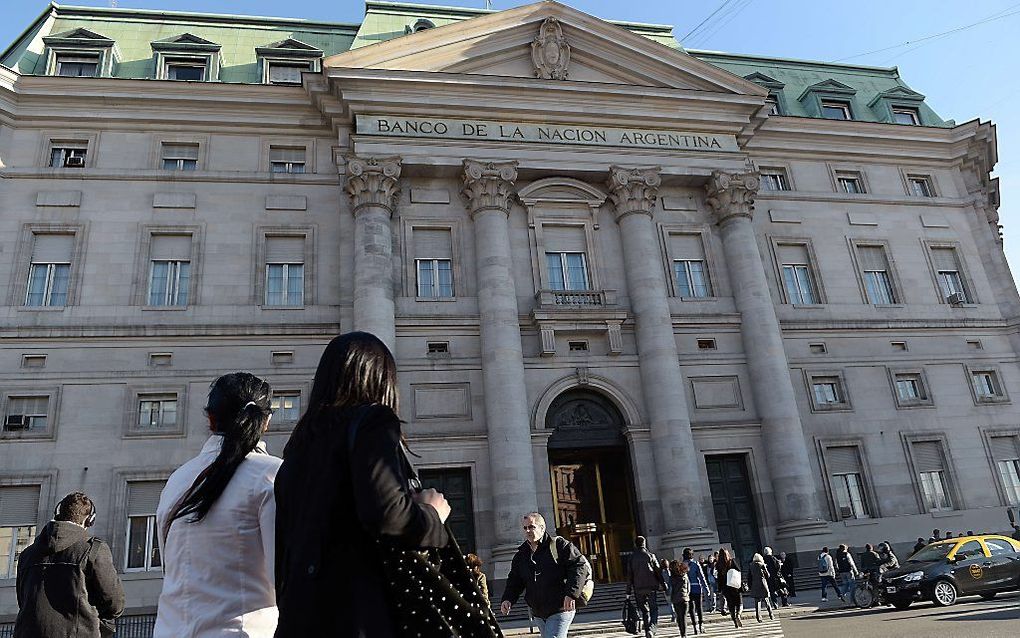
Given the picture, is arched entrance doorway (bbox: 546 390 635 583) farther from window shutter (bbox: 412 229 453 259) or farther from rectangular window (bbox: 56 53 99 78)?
rectangular window (bbox: 56 53 99 78)

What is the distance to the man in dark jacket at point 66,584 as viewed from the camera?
16.6 feet

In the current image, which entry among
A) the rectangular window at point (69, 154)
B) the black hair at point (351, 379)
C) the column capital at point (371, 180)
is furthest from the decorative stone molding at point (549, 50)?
the black hair at point (351, 379)

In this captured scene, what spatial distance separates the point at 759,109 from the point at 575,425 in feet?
49.1

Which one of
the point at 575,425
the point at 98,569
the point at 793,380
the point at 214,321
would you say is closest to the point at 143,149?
the point at 214,321

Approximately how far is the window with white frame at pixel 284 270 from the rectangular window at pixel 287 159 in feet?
9.45

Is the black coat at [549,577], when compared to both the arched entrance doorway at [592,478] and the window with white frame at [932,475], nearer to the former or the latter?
the arched entrance doorway at [592,478]

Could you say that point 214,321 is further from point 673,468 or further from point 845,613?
point 845,613

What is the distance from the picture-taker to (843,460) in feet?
84.6

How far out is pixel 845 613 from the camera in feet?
56.3

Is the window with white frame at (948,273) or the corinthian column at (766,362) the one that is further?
the window with white frame at (948,273)

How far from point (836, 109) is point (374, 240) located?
23.0 m

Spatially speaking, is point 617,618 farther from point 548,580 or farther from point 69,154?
point 69,154

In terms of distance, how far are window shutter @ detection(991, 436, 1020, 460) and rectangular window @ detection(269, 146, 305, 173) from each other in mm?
28682

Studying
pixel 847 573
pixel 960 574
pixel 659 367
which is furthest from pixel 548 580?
pixel 659 367
